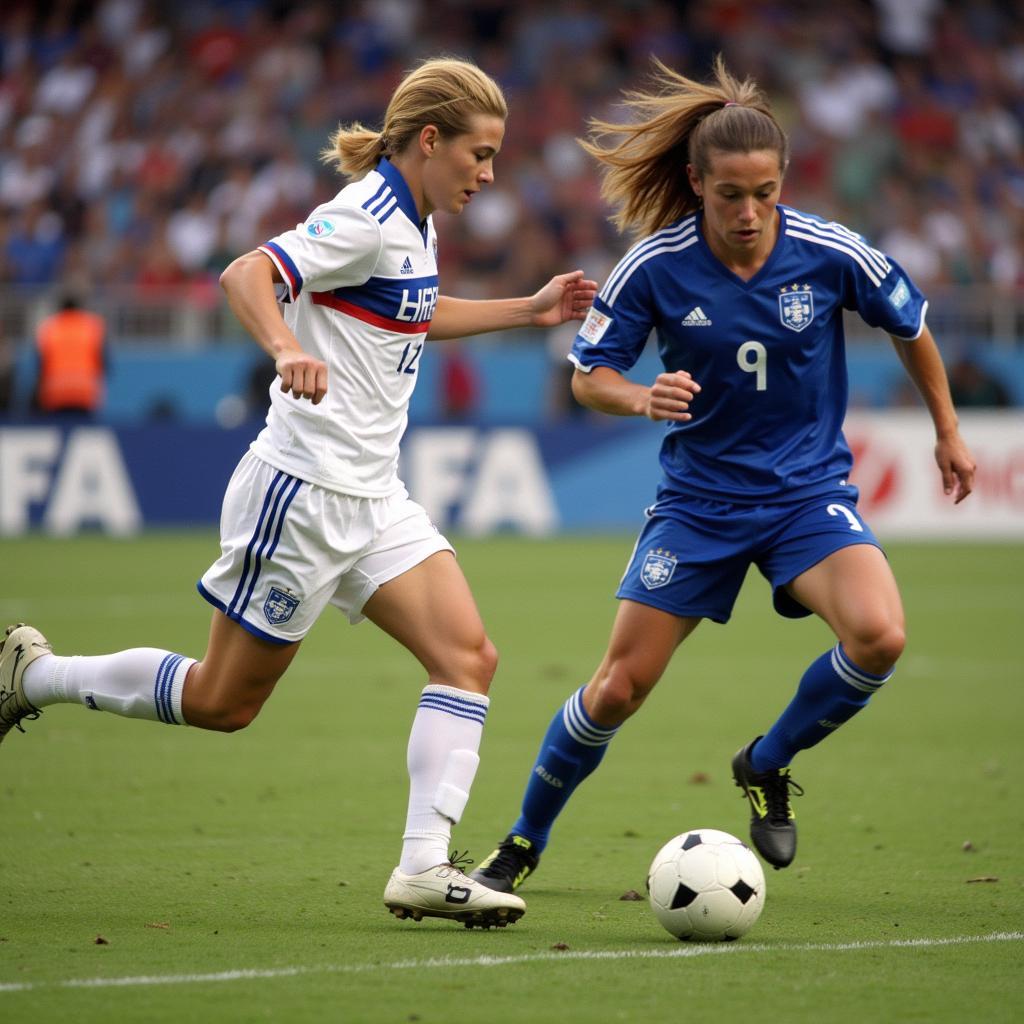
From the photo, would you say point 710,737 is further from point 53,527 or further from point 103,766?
point 53,527

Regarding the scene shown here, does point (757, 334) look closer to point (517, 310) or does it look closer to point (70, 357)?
point (517, 310)

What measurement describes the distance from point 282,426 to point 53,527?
1436 centimetres

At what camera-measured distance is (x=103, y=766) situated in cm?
775

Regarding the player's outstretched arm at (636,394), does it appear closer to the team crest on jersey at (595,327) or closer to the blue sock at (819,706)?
the team crest on jersey at (595,327)

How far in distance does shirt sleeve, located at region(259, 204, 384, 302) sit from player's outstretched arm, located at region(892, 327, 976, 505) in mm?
1785

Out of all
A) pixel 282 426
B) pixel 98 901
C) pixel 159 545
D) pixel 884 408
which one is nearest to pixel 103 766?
pixel 98 901

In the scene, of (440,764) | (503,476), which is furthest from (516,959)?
(503,476)

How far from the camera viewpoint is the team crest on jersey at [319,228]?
472 cm

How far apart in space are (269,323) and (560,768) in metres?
1.70

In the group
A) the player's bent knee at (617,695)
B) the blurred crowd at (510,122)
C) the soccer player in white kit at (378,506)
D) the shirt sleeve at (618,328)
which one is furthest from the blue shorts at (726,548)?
the blurred crowd at (510,122)

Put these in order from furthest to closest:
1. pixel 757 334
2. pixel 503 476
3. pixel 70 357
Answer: pixel 503 476
pixel 70 357
pixel 757 334

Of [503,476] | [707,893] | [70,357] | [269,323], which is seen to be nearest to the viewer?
[269,323]

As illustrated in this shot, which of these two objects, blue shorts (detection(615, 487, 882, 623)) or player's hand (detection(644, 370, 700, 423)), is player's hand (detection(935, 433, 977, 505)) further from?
player's hand (detection(644, 370, 700, 423))

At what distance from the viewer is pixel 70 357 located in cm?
1872
